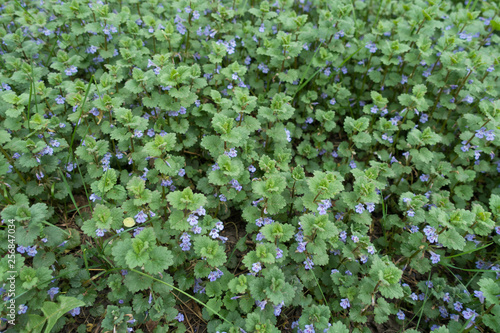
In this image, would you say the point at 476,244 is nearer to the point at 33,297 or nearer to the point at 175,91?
the point at 175,91

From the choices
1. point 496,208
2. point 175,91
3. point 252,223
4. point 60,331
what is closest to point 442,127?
point 496,208

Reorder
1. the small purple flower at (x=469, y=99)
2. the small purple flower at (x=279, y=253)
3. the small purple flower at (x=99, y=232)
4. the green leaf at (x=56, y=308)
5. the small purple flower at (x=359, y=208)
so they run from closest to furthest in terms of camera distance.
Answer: the green leaf at (x=56, y=308), the small purple flower at (x=99, y=232), the small purple flower at (x=279, y=253), the small purple flower at (x=359, y=208), the small purple flower at (x=469, y=99)

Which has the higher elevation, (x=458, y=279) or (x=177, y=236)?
(x=177, y=236)

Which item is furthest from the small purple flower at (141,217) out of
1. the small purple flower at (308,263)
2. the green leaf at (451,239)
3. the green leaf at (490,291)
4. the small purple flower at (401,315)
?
the green leaf at (490,291)

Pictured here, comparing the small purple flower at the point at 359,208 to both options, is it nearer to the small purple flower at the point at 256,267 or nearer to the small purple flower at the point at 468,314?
the small purple flower at the point at 256,267

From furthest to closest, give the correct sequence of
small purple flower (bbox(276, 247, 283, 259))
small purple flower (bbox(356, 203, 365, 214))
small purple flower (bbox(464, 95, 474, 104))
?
small purple flower (bbox(464, 95, 474, 104)), small purple flower (bbox(356, 203, 365, 214)), small purple flower (bbox(276, 247, 283, 259))

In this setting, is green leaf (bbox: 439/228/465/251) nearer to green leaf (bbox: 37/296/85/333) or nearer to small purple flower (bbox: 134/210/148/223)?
small purple flower (bbox: 134/210/148/223)

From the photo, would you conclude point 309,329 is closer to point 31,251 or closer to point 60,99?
point 31,251

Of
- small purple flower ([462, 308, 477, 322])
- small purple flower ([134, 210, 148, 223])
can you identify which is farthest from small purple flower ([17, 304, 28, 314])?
small purple flower ([462, 308, 477, 322])

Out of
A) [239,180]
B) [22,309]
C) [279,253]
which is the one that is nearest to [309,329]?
[279,253]
